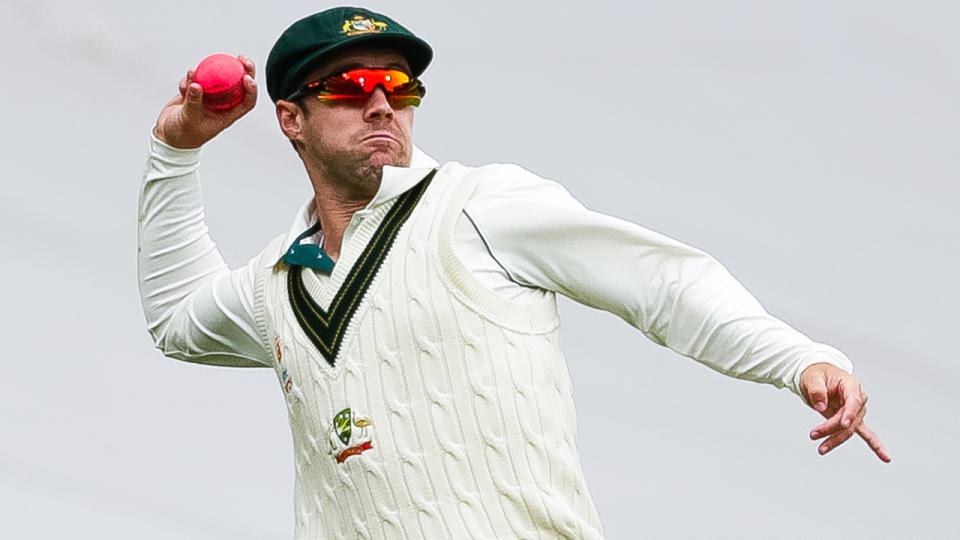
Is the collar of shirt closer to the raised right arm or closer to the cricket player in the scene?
the cricket player

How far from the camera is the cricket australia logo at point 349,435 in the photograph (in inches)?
150

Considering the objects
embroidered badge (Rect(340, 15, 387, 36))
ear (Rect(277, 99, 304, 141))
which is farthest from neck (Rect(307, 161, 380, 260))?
embroidered badge (Rect(340, 15, 387, 36))

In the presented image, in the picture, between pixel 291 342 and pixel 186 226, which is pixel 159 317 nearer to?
pixel 186 226

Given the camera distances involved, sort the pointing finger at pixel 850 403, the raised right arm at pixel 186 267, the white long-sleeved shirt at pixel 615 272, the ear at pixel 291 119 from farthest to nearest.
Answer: the raised right arm at pixel 186 267 < the ear at pixel 291 119 < the white long-sleeved shirt at pixel 615 272 < the pointing finger at pixel 850 403

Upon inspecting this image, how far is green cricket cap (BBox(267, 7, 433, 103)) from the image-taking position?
13.3ft

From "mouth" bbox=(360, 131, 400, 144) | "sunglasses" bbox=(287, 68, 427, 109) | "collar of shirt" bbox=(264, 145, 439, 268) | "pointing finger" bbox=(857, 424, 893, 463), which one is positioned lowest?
"pointing finger" bbox=(857, 424, 893, 463)

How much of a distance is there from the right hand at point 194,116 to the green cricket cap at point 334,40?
0.37 ft

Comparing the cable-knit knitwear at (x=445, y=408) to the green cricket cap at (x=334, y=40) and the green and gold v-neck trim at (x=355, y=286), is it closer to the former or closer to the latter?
the green and gold v-neck trim at (x=355, y=286)

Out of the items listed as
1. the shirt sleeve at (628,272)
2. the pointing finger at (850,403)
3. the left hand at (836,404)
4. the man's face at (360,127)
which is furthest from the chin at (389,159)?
the pointing finger at (850,403)

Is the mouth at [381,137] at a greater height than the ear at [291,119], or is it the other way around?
the ear at [291,119]

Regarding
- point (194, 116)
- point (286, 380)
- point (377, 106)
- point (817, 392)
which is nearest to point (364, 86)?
point (377, 106)

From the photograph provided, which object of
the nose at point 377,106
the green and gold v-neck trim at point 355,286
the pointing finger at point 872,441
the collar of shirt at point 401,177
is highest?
the nose at point 377,106

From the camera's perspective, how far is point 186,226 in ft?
15.0

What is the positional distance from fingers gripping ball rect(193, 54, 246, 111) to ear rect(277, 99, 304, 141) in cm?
11
